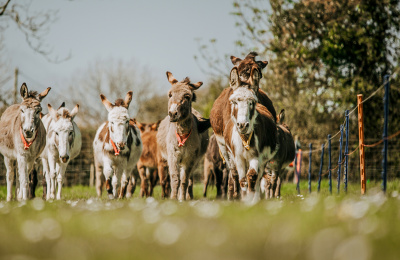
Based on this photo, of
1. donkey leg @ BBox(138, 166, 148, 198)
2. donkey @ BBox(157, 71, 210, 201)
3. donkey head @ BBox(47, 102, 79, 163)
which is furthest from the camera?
donkey leg @ BBox(138, 166, 148, 198)

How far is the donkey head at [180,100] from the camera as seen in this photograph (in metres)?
9.66

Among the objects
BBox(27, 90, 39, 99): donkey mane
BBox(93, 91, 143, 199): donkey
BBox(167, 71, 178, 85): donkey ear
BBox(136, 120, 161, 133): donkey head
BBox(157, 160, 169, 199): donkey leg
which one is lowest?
BBox(157, 160, 169, 199): donkey leg

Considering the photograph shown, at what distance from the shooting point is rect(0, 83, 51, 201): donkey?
1039 centimetres

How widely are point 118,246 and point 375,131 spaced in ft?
80.4

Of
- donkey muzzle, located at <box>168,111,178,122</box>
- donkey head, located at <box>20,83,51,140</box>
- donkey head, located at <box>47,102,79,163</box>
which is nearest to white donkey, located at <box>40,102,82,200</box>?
donkey head, located at <box>47,102,79,163</box>

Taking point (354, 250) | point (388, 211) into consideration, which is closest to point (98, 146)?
point (388, 211)

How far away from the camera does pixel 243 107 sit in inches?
299

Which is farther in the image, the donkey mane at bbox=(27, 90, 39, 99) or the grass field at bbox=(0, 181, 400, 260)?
the donkey mane at bbox=(27, 90, 39, 99)

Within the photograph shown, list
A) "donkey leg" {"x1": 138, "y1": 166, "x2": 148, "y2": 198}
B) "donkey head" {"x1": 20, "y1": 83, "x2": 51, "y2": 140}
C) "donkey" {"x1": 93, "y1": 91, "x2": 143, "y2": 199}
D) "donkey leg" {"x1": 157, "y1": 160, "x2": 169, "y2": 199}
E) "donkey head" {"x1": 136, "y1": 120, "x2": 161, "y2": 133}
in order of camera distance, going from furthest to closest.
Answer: "donkey head" {"x1": 136, "y1": 120, "x2": 161, "y2": 133} < "donkey leg" {"x1": 138, "y1": 166, "x2": 148, "y2": 198} < "donkey leg" {"x1": 157, "y1": 160, "x2": 169, "y2": 199} < "donkey" {"x1": 93, "y1": 91, "x2": 143, "y2": 199} < "donkey head" {"x1": 20, "y1": 83, "x2": 51, "y2": 140}

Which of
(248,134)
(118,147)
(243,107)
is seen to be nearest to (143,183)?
(118,147)

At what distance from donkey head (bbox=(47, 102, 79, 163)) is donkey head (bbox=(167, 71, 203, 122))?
281 centimetres

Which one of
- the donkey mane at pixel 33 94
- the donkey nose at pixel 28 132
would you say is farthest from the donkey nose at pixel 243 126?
the donkey mane at pixel 33 94

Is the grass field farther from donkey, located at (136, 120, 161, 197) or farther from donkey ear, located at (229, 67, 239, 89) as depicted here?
donkey, located at (136, 120, 161, 197)

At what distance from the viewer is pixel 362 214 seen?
408cm
